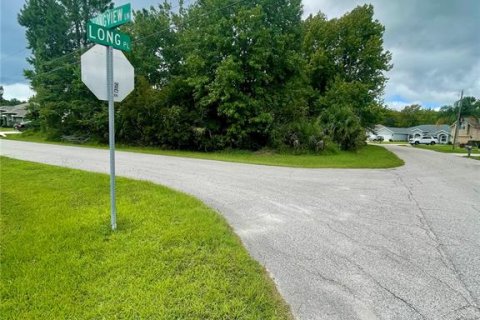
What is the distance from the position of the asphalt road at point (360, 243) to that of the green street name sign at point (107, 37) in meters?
3.06

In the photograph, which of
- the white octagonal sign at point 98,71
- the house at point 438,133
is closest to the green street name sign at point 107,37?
the white octagonal sign at point 98,71

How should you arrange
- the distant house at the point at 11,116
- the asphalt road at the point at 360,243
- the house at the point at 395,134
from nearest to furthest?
the asphalt road at the point at 360,243, the distant house at the point at 11,116, the house at the point at 395,134

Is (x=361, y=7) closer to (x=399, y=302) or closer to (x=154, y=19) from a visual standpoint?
(x=154, y=19)

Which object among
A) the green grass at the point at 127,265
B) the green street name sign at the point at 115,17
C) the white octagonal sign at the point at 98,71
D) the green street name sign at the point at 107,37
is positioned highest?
the green street name sign at the point at 115,17

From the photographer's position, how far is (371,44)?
28312 millimetres

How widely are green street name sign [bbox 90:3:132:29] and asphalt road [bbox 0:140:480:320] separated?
3268 mm

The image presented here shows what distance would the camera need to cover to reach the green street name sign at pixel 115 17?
11.1ft

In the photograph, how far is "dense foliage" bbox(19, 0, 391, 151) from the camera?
1758 cm

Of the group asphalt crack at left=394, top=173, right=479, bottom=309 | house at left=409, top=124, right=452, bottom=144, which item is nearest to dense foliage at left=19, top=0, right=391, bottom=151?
asphalt crack at left=394, top=173, right=479, bottom=309

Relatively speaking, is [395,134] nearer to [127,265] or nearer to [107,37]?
[107,37]

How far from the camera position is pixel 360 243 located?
3.76 m

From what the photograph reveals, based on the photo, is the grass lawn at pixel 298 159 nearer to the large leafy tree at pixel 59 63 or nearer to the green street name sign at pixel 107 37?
the green street name sign at pixel 107 37

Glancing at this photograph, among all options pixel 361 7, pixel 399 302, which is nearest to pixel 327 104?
pixel 361 7

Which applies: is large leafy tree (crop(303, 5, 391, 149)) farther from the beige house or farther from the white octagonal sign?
the beige house
